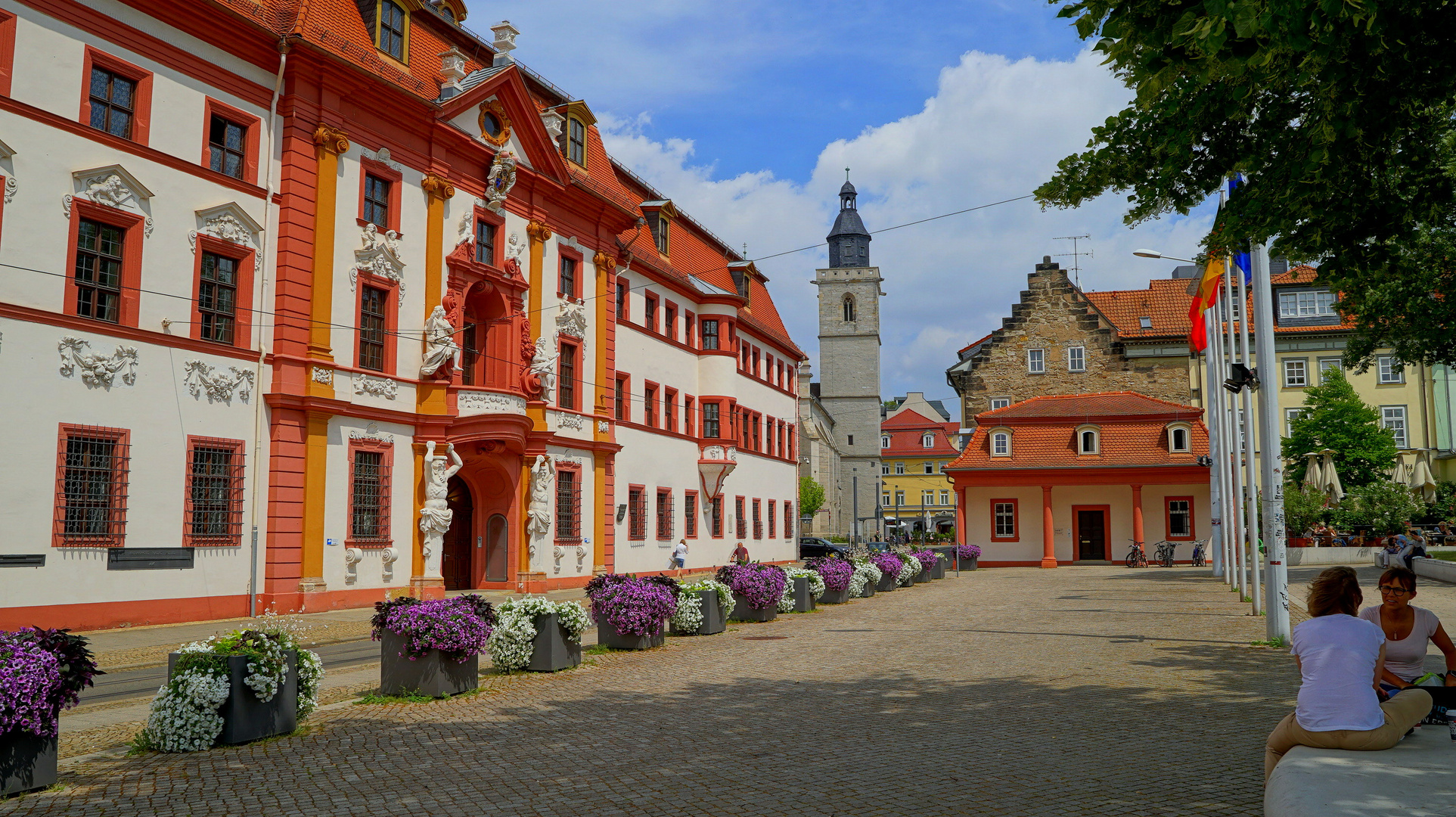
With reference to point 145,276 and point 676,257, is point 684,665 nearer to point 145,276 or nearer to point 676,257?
point 145,276

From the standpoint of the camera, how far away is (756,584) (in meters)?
20.2

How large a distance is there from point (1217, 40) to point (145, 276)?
20.0m

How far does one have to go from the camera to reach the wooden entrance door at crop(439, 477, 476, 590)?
2959 cm

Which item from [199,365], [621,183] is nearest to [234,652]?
[199,365]

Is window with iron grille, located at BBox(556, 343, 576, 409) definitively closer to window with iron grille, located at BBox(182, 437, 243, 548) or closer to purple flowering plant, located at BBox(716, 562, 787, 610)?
window with iron grille, located at BBox(182, 437, 243, 548)

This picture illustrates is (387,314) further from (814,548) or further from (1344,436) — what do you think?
(1344,436)

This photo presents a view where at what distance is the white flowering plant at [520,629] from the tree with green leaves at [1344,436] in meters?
51.3

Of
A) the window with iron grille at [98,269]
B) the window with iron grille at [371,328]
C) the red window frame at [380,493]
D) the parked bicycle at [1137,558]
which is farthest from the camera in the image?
the parked bicycle at [1137,558]

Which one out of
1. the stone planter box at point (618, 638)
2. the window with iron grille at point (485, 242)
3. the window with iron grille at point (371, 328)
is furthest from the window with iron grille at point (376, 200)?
the stone planter box at point (618, 638)

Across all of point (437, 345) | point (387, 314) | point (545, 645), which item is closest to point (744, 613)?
point (545, 645)

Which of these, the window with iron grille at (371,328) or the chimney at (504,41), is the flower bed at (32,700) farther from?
the chimney at (504,41)

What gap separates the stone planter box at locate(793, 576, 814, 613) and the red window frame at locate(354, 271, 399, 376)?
10901mm

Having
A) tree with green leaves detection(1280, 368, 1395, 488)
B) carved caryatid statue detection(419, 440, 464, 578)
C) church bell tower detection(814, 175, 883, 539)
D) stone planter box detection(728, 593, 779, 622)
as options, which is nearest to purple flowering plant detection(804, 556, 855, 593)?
stone planter box detection(728, 593, 779, 622)

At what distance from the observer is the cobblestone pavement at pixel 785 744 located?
6922 mm
